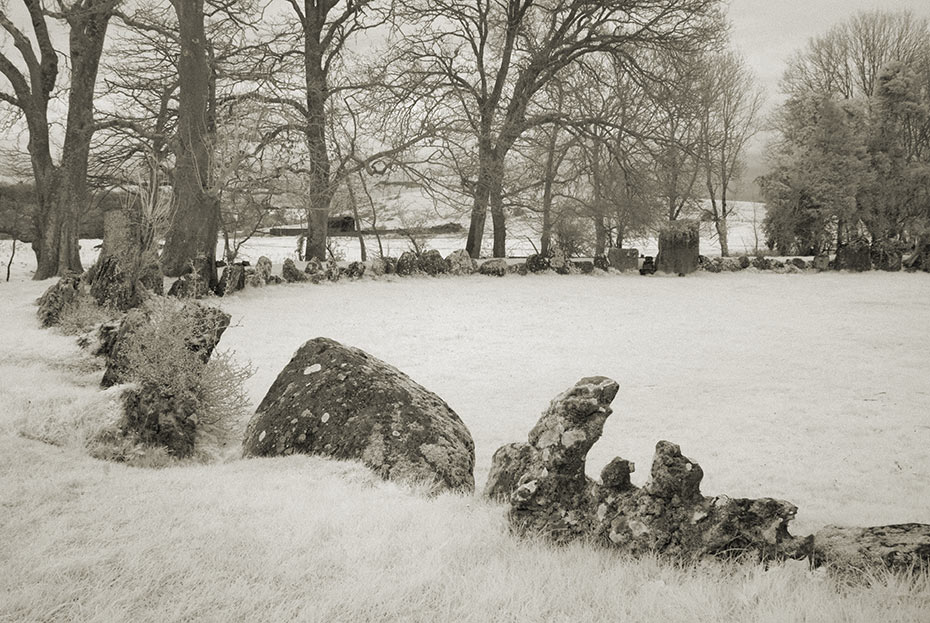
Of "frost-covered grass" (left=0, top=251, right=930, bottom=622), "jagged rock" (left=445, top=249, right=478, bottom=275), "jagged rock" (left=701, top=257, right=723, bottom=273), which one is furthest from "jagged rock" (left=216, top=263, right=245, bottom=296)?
"jagged rock" (left=701, top=257, right=723, bottom=273)

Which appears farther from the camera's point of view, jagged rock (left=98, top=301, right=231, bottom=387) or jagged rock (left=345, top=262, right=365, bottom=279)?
jagged rock (left=345, top=262, right=365, bottom=279)

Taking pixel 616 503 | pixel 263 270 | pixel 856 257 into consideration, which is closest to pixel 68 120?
pixel 263 270

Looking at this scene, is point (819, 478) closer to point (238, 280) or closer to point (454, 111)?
point (238, 280)

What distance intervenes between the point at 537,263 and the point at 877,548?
18.1 meters

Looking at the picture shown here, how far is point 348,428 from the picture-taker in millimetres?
5062

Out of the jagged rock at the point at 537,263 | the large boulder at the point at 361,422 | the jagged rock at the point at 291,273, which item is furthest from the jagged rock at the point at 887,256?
the large boulder at the point at 361,422

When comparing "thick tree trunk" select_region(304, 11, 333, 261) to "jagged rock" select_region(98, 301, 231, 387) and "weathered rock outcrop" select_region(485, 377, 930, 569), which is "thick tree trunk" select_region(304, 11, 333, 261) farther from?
"weathered rock outcrop" select_region(485, 377, 930, 569)

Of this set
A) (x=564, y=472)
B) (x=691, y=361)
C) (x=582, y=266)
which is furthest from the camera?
(x=582, y=266)

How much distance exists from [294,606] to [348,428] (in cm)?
270

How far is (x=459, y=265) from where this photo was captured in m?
19.9

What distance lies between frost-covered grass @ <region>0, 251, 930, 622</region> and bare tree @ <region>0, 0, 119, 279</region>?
316 cm

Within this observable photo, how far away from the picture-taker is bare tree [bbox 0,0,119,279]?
16.0 m

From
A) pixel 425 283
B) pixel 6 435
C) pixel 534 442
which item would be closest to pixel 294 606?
pixel 534 442

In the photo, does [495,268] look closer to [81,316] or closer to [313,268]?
[313,268]
